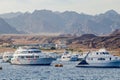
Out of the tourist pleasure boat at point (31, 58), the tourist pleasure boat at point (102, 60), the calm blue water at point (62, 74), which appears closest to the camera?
the calm blue water at point (62, 74)

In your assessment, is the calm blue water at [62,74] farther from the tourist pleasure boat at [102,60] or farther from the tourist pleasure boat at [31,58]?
the tourist pleasure boat at [31,58]

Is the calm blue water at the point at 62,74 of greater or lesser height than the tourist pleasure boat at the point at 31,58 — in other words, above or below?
below

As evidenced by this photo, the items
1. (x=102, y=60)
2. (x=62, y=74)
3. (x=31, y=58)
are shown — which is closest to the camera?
(x=62, y=74)

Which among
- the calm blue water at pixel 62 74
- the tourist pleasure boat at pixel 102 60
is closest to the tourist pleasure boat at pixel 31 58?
the tourist pleasure boat at pixel 102 60

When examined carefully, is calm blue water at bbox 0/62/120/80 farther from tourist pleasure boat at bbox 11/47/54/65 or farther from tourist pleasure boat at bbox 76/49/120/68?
tourist pleasure boat at bbox 11/47/54/65

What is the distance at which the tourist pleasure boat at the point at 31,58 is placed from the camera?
526 feet

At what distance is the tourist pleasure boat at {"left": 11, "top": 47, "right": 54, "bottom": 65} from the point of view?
160m

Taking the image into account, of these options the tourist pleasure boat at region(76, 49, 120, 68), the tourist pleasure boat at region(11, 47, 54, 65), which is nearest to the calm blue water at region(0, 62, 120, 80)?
the tourist pleasure boat at region(76, 49, 120, 68)

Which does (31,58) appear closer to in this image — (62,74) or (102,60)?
(102,60)

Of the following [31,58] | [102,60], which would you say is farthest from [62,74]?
[31,58]

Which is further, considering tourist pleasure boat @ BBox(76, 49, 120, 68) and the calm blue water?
tourist pleasure boat @ BBox(76, 49, 120, 68)

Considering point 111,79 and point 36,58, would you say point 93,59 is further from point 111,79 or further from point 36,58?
point 111,79

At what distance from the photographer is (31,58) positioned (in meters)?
161

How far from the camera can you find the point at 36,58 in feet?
527
